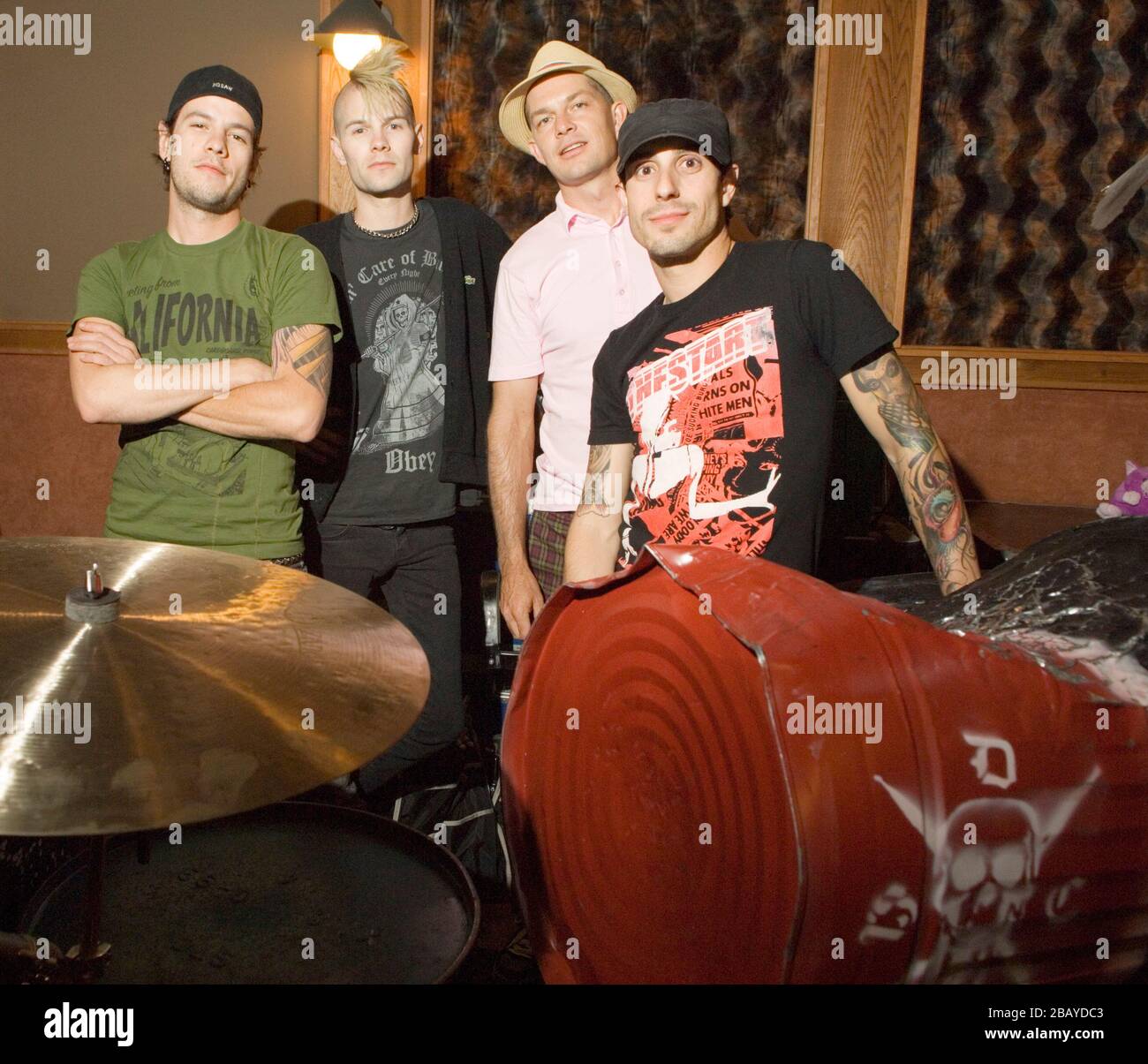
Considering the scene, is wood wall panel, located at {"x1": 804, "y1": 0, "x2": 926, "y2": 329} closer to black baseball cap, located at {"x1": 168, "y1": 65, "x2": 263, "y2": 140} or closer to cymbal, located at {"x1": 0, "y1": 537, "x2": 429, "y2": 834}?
black baseball cap, located at {"x1": 168, "y1": 65, "x2": 263, "y2": 140}

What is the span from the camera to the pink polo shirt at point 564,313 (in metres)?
2.60

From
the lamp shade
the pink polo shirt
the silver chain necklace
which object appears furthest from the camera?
the lamp shade

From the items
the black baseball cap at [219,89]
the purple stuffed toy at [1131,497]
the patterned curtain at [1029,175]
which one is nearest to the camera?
the black baseball cap at [219,89]

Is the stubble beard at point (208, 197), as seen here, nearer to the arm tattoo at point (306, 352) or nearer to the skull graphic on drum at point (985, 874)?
the arm tattoo at point (306, 352)

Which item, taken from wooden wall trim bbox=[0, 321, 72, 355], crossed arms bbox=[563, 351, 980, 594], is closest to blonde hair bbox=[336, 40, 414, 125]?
crossed arms bbox=[563, 351, 980, 594]

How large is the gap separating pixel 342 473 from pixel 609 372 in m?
0.93

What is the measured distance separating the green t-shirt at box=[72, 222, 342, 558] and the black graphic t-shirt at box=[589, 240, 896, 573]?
0.92 m

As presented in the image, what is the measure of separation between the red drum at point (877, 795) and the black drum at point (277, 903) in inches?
15.4

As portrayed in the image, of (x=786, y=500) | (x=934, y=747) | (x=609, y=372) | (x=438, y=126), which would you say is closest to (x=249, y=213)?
(x=438, y=126)

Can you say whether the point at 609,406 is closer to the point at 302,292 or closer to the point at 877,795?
the point at 302,292

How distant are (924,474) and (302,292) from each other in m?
1.46

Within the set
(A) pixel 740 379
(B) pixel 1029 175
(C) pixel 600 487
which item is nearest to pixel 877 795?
(A) pixel 740 379

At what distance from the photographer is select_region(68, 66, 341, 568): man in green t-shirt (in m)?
2.33

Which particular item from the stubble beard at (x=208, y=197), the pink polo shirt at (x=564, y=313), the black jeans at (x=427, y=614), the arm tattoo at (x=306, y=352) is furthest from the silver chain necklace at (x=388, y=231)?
the black jeans at (x=427, y=614)
